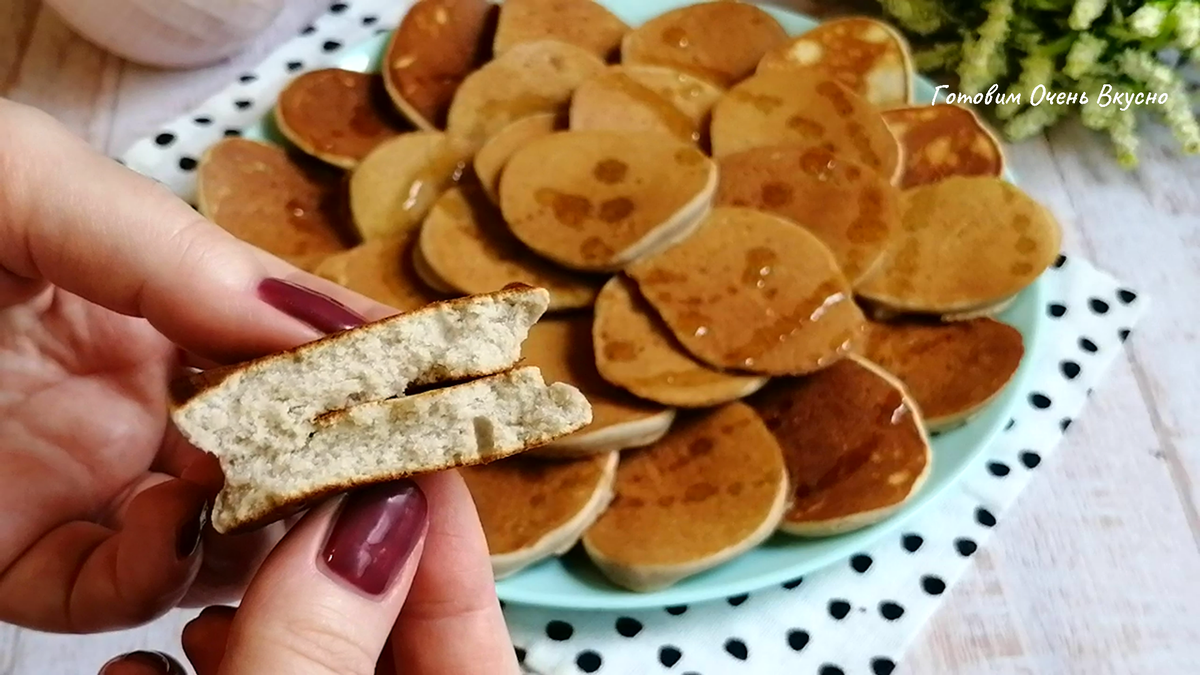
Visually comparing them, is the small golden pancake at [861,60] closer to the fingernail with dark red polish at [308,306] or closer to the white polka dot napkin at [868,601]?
the white polka dot napkin at [868,601]

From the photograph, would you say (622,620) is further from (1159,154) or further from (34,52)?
(34,52)

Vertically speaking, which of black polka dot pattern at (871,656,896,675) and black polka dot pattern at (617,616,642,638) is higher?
black polka dot pattern at (871,656,896,675)

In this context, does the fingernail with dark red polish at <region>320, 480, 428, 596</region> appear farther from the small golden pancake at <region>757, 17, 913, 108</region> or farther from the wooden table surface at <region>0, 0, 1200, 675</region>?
the small golden pancake at <region>757, 17, 913, 108</region>

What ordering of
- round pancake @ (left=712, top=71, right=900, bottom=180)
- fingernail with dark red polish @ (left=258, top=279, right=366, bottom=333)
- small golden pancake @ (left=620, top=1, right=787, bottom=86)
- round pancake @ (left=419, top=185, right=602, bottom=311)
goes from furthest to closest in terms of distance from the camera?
small golden pancake @ (left=620, top=1, right=787, bottom=86)
round pancake @ (left=712, top=71, right=900, bottom=180)
round pancake @ (left=419, top=185, right=602, bottom=311)
fingernail with dark red polish @ (left=258, top=279, right=366, bottom=333)

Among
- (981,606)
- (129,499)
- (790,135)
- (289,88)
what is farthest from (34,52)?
(981,606)

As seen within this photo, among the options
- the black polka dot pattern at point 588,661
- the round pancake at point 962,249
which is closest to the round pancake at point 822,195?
the round pancake at point 962,249

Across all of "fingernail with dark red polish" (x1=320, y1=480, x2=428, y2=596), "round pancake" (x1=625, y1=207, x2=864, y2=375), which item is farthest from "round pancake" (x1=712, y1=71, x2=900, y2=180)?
"fingernail with dark red polish" (x1=320, y1=480, x2=428, y2=596)
